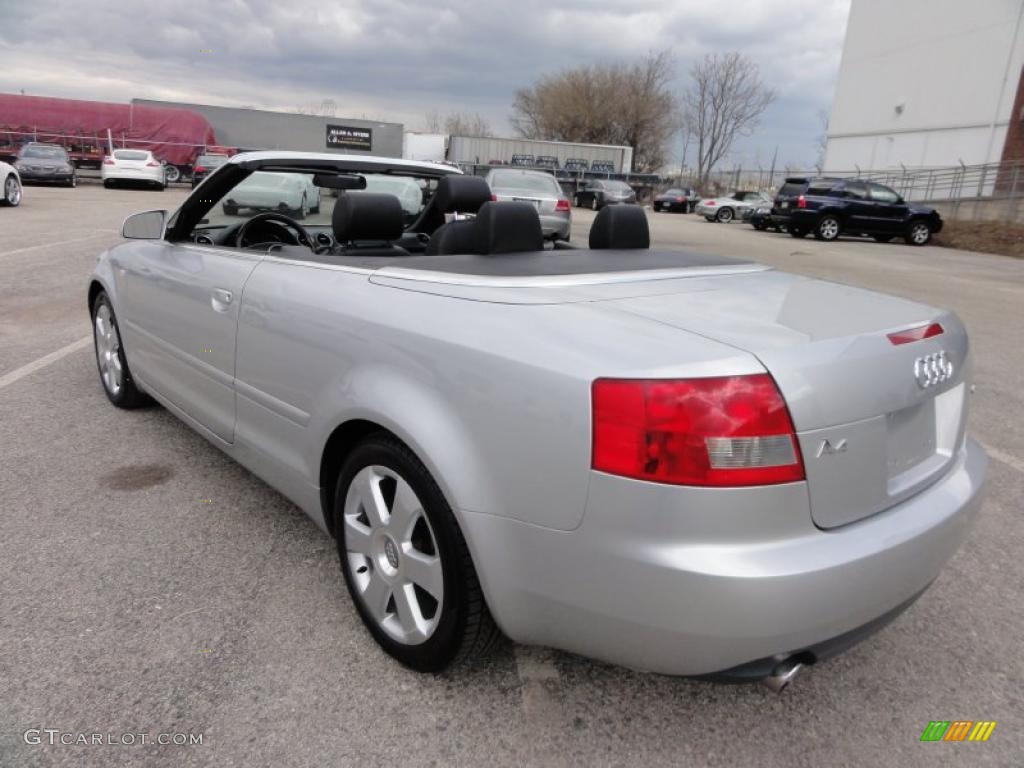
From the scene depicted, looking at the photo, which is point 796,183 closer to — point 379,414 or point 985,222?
point 985,222

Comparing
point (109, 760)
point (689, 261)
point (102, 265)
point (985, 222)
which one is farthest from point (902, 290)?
point (985, 222)

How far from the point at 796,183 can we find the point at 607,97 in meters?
43.1

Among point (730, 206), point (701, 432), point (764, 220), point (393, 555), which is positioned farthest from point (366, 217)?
point (730, 206)

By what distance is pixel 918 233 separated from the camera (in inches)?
861

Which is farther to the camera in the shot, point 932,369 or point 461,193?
point 461,193

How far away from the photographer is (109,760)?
1827mm

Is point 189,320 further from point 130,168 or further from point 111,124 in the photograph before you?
point 111,124

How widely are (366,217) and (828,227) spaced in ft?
70.3

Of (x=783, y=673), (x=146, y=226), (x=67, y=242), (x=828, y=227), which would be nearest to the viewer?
(x=783, y=673)

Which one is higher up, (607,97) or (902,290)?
(607,97)

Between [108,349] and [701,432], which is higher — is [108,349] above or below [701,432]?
below

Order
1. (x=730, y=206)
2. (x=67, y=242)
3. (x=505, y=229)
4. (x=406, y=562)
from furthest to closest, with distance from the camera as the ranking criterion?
(x=730, y=206), (x=67, y=242), (x=505, y=229), (x=406, y=562)

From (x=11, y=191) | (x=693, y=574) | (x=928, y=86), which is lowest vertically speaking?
(x=11, y=191)

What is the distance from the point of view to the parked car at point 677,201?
3850 cm
